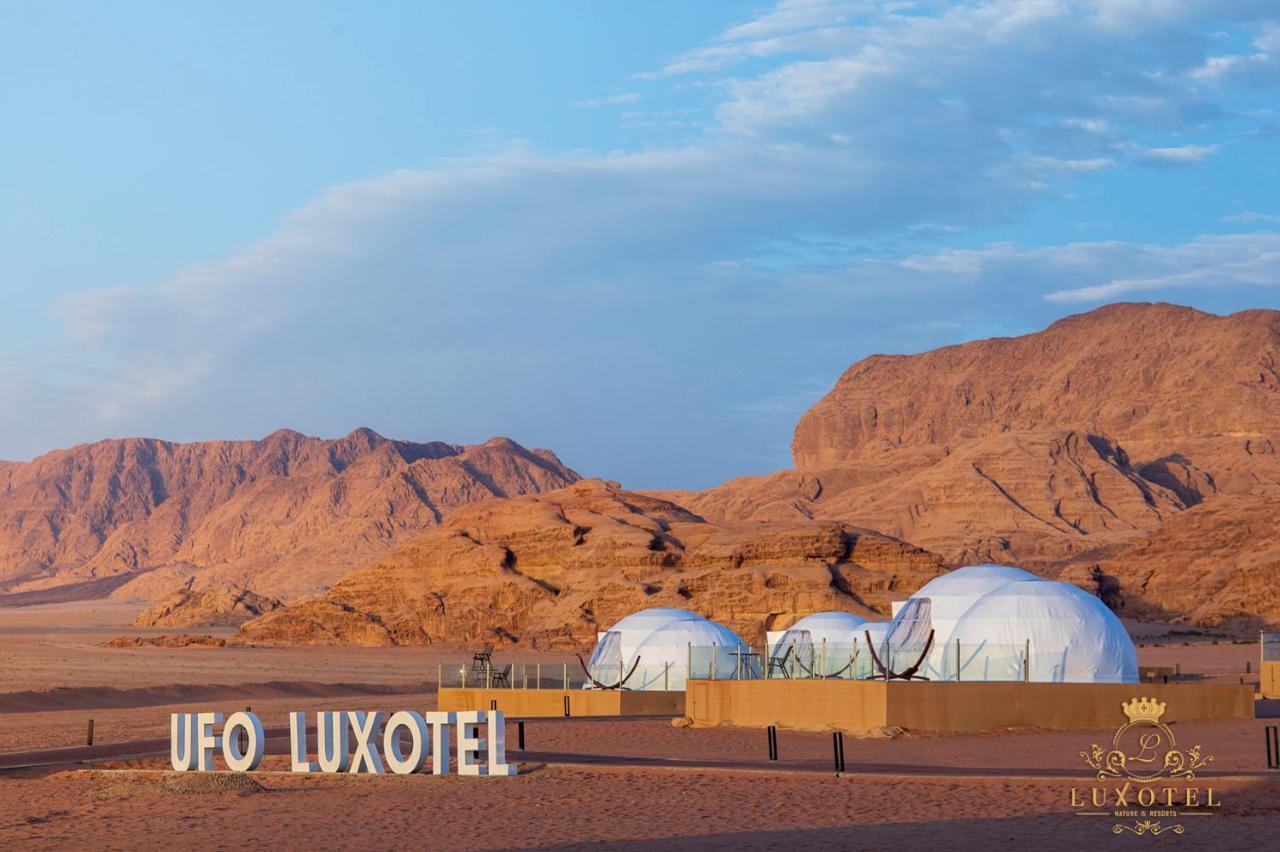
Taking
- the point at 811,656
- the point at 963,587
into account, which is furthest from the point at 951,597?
the point at 811,656

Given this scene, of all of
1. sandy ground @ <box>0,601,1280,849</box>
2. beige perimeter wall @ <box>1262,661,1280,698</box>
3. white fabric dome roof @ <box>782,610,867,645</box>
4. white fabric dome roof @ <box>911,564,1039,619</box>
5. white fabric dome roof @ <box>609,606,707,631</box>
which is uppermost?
white fabric dome roof @ <box>911,564,1039,619</box>

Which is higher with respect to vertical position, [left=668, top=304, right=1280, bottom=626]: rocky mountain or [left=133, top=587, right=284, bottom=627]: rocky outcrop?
[left=668, top=304, right=1280, bottom=626]: rocky mountain

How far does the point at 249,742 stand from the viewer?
21.6m

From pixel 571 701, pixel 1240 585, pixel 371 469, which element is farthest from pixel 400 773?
pixel 371 469

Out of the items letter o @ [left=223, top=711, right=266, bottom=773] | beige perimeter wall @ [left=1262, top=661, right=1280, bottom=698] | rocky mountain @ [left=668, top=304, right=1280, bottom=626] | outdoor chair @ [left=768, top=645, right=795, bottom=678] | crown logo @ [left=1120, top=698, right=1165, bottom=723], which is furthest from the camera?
rocky mountain @ [left=668, top=304, right=1280, bottom=626]

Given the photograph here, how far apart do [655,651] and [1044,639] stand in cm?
1066

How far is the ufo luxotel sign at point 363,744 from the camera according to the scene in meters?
20.8

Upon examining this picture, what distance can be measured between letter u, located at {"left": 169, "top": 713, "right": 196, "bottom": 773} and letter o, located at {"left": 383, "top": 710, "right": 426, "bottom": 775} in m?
3.07

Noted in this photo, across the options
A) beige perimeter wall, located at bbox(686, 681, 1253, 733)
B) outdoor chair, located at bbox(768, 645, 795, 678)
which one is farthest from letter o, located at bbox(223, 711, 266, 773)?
outdoor chair, located at bbox(768, 645, 795, 678)

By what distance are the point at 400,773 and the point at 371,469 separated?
177 metres

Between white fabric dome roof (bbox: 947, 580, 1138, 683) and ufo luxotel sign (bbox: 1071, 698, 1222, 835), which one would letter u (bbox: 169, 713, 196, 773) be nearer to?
ufo luxotel sign (bbox: 1071, 698, 1222, 835)

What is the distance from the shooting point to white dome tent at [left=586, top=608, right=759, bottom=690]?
119 feet

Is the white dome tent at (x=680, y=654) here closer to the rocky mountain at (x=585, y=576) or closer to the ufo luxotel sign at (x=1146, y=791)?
the ufo luxotel sign at (x=1146, y=791)

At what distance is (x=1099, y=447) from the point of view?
14525cm
